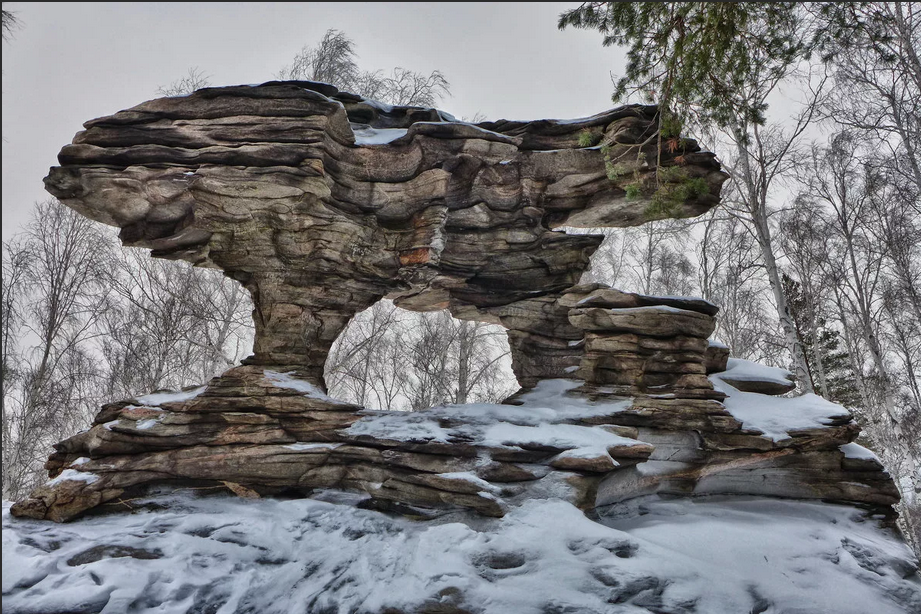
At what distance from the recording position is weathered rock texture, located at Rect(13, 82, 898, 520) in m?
7.72

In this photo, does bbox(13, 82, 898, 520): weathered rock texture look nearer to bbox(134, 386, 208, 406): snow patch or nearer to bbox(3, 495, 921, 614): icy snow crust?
bbox(134, 386, 208, 406): snow patch

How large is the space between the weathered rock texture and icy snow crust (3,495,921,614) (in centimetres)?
60

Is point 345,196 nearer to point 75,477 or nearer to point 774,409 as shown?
point 75,477

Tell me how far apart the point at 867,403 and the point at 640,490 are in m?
10.7

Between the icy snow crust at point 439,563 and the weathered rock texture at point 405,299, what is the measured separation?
0.60m

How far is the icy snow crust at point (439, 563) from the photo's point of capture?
5688 millimetres

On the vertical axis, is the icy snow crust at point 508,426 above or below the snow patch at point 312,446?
above

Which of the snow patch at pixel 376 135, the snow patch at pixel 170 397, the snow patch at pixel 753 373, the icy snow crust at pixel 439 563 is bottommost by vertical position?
the icy snow crust at pixel 439 563

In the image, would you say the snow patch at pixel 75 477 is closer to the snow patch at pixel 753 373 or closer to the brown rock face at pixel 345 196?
the brown rock face at pixel 345 196

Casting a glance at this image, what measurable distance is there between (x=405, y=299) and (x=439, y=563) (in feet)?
19.6

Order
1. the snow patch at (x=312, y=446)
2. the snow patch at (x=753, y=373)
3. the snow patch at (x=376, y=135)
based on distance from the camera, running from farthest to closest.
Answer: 1. the snow patch at (x=376, y=135)
2. the snow patch at (x=753, y=373)
3. the snow patch at (x=312, y=446)

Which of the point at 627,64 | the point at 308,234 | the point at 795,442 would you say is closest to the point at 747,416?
the point at 795,442

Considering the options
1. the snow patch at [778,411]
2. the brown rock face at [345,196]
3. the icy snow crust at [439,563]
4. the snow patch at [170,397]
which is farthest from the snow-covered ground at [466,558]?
the brown rock face at [345,196]

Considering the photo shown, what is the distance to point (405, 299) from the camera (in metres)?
10.9
